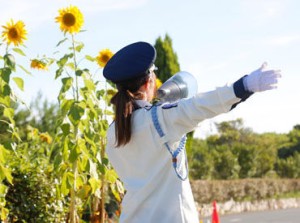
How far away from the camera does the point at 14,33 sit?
245 inches

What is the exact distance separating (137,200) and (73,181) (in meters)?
3.11

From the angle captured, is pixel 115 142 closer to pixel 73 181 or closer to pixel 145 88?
pixel 145 88

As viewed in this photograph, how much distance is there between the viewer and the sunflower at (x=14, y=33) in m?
6.19

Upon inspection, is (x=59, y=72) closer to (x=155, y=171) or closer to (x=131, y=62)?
(x=131, y=62)

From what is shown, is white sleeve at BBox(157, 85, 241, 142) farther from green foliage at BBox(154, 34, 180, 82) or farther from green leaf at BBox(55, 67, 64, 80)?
green foliage at BBox(154, 34, 180, 82)

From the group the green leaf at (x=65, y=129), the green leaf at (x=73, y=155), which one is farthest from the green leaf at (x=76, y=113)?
the green leaf at (x=73, y=155)

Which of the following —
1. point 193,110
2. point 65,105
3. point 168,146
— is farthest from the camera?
point 65,105

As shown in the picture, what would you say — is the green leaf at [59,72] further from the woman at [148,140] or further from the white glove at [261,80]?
the white glove at [261,80]

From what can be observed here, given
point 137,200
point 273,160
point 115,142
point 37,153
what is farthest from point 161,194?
point 273,160

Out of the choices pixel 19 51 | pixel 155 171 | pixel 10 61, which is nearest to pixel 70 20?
pixel 19 51

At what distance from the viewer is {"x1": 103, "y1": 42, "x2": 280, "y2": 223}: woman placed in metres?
2.72

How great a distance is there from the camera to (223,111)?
2.60 m

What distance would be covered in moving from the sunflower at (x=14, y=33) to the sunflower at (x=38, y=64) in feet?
0.81

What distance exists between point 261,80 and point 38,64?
4.16m
